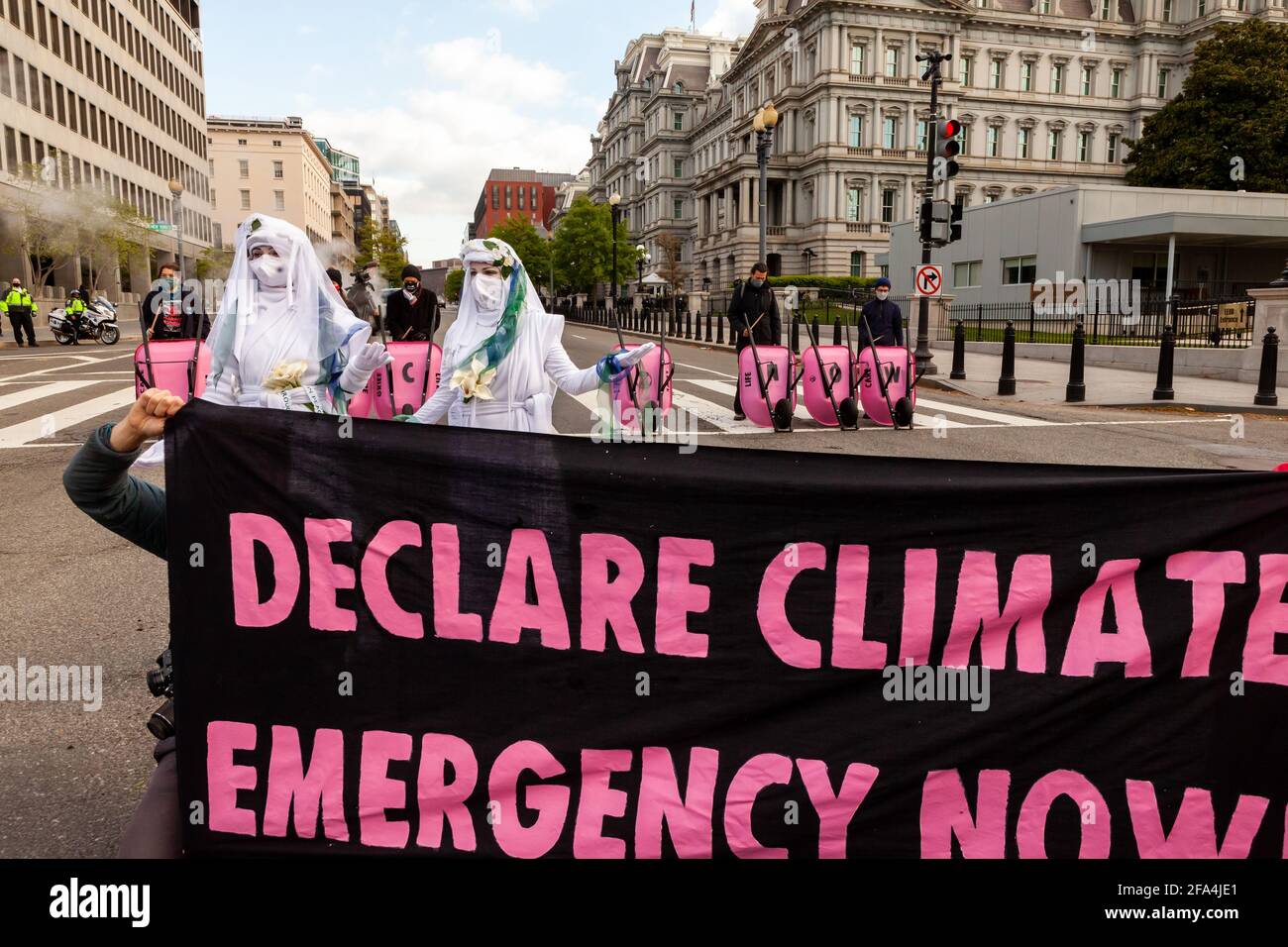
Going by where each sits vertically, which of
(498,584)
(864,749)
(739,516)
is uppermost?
(739,516)

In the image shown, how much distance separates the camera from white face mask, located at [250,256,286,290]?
4.45 m

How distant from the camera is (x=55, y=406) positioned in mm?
13797

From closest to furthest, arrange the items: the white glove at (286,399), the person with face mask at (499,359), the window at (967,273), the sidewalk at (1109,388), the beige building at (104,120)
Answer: the white glove at (286,399) < the person with face mask at (499,359) < the sidewalk at (1109,388) < the beige building at (104,120) < the window at (967,273)

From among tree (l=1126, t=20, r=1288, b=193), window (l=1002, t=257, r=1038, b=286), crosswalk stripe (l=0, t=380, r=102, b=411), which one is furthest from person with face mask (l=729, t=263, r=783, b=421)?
tree (l=1126, t=20, r=1288, b=193)

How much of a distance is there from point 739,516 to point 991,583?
71cm

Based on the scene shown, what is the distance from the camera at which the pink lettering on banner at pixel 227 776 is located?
2.58 m

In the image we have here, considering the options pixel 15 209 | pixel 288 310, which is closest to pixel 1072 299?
pixel 288 310

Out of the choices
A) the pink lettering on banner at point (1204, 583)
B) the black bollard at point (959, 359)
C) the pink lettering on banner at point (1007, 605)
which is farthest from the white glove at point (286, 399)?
the black bollard at point (959, 359)

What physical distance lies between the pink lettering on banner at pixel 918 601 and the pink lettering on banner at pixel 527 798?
0.99 metres

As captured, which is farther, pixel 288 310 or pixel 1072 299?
pixel 1072 299

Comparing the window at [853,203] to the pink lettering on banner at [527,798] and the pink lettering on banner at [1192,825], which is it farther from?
the pink lettering on banner at [527,798]

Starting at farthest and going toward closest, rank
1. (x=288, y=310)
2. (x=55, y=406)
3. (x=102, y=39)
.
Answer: (x=102, y=39)
(x=55, y=406)
(x=288, y=310)

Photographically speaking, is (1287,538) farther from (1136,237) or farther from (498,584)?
(1136,237)

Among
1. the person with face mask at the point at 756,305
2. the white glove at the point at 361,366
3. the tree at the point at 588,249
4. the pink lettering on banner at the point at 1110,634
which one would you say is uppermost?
the tree at the point at 588,249
